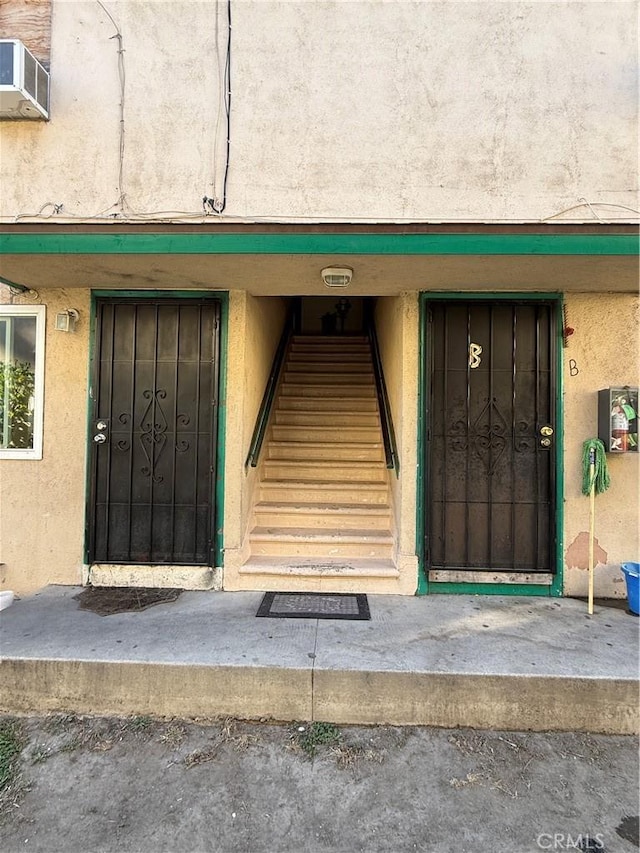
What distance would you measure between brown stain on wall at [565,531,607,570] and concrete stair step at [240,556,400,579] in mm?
1462

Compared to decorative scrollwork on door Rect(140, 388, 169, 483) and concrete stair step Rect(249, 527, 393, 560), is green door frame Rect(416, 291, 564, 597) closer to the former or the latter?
concrete stair step Rect(249, 527, 393, 560)

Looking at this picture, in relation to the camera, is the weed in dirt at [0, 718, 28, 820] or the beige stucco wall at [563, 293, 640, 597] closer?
the weed in dirt at [0, 718, 28, 820]

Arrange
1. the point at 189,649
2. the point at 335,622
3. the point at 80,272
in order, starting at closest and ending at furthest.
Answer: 1. the point at 189,649
2. the point at 335,622
3. the point at 80,272

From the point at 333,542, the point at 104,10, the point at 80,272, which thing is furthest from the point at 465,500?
the point at 104,10

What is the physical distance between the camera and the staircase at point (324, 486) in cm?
379

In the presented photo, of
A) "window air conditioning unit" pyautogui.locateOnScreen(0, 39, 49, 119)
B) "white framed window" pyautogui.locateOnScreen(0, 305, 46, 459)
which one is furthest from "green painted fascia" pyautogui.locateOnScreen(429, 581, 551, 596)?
"window air conditioning unit" pyautogui.locateOnScreen(0, 39, 49, 119)

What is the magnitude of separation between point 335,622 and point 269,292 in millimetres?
2799

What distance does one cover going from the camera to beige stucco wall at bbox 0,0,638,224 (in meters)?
2.98

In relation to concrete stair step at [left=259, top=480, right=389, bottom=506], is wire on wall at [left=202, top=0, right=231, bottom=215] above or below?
above

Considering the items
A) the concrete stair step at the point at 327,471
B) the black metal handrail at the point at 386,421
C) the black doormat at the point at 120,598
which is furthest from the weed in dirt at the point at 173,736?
the concrete stair step at the point at 327,471

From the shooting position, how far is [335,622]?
3.19m

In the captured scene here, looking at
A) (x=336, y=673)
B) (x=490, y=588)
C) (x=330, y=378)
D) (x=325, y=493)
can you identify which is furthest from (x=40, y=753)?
(x=330, y=378)

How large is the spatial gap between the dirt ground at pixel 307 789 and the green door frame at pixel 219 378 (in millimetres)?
1513

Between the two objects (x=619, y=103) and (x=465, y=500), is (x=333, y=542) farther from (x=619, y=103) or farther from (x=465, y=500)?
(x=619, y=103)
